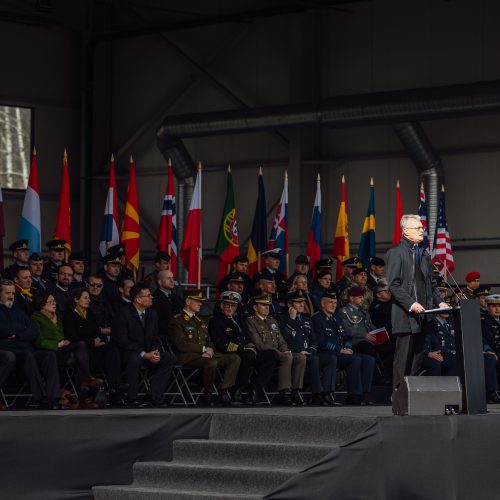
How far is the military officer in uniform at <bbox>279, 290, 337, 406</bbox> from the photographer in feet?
42.4

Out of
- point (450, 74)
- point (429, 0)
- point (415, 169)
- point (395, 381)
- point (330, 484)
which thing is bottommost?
point (330, 484)

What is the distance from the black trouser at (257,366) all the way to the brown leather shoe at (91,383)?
1.41 meters

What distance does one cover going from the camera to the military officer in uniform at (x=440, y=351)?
14.0 meters

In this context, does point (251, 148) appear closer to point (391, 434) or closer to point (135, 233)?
point (135, 233)

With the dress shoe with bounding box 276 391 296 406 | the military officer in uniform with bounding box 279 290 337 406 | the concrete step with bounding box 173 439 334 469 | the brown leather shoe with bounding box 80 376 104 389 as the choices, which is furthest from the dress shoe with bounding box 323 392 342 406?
the concrete step with bounding box 173 439 334 469

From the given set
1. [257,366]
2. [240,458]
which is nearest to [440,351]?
[257,366]

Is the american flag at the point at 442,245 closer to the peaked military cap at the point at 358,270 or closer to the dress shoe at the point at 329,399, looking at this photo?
the peaked military cap at the point at 358,270

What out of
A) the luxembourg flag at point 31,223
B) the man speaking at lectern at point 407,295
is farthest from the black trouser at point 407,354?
the luxembourg flag at point 31,223

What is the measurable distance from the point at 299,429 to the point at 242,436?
0.47 m

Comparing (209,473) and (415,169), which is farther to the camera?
(415,169)

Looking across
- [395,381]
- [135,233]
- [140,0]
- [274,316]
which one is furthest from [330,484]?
[140,0]

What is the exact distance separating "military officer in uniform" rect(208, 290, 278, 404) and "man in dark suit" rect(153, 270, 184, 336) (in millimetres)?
542

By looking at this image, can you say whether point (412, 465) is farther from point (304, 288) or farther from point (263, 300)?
point (304, 288)

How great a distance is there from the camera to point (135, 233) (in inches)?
682
